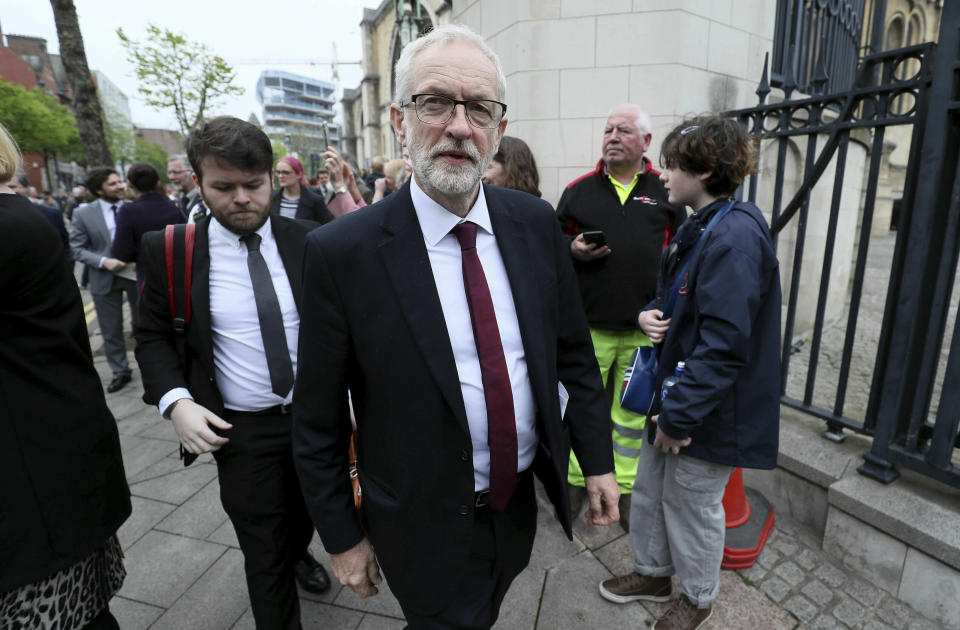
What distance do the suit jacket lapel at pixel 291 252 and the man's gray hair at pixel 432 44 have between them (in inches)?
37.7

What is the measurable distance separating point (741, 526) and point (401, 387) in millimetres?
2433

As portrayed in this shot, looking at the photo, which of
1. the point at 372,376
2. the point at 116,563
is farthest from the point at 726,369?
the point at 116,563

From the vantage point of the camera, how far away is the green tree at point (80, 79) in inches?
299

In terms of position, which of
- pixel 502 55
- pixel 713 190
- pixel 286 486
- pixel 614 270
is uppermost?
pixel 502 55

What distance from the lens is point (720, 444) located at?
208cm

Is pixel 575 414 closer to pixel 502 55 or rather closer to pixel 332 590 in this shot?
pixel 332 590

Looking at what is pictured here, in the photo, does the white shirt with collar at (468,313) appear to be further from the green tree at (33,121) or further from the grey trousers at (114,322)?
the green tree at (33,121)

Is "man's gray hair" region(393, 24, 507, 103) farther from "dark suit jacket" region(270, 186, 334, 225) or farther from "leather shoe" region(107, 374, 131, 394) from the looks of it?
"leather shoe" region(107, 374, 131, 394)

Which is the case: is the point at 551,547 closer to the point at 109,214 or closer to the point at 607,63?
the point at 607,63

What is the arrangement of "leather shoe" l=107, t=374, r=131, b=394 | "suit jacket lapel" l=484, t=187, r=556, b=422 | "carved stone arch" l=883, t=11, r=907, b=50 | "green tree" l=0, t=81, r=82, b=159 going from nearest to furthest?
"suit jacket lapel" l=484, t=187, r=556, b=422
"leather shoe" l=107, t=374, r=131, b=394
"carved stone arch" l=883, t=11, r=907, b=50
"green tree" l=0, t=81, r=82, b=159

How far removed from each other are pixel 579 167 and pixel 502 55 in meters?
1.19

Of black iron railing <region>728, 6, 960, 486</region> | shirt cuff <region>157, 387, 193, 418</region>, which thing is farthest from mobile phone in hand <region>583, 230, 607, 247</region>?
shirt cuff <region>157, 387, 193, 418</region>

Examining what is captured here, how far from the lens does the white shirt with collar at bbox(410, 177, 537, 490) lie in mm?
1399

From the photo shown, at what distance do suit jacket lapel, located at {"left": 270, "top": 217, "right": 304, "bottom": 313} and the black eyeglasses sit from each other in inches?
38.7
